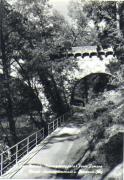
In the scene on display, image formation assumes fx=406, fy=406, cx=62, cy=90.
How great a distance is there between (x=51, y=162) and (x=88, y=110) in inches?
93.9

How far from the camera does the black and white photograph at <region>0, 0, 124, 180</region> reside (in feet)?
49.1

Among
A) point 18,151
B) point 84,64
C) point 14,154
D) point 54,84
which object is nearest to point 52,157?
point 18,151

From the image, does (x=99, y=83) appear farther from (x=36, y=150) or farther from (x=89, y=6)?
(x=36, y=150)

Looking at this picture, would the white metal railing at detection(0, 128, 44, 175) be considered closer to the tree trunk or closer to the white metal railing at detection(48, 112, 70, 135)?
the white metal railing at detection(48, 112, 70, 135)

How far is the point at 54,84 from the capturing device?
27.2 metres

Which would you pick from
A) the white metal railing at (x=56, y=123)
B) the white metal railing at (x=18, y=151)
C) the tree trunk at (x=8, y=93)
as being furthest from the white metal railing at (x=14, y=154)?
the tree trunk at (x=8, y=93)

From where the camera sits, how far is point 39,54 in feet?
77.5

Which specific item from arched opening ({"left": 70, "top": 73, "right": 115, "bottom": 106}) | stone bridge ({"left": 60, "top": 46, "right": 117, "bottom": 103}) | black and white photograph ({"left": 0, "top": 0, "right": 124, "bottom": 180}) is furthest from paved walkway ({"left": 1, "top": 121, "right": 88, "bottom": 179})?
arched opening ({"left": 70, "top": 73, "right": 115, "bottom": 106})

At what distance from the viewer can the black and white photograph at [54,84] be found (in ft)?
49.1

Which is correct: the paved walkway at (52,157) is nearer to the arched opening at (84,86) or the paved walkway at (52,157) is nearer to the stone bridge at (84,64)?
the stone bridge at (84,64)

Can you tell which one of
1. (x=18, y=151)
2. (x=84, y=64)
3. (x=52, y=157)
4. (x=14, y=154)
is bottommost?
(x=52, y=157)

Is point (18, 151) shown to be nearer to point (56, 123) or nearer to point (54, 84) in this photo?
point (56, 123)

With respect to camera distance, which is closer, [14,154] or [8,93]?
[14,154]

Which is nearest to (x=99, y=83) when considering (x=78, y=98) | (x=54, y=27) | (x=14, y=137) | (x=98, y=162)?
(x=78, y=98)
